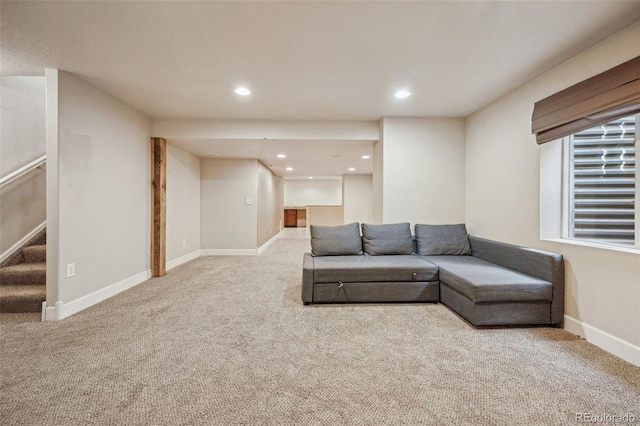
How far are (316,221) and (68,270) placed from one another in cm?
821

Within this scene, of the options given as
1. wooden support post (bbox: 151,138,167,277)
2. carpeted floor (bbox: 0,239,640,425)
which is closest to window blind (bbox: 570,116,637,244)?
carpeted floor (bbox: 0,239,640,425)

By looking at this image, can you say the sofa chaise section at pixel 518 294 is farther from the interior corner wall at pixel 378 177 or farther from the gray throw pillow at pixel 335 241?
the interior corner wall at pixel 378 177

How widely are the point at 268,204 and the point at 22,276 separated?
188 inches

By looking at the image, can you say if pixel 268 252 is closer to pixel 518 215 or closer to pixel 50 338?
pixel 50 338

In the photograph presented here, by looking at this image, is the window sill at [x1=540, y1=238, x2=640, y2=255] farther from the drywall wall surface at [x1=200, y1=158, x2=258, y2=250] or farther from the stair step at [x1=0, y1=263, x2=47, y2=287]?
the stair step at [x1=0, y1=263, x2=47, y2=287]

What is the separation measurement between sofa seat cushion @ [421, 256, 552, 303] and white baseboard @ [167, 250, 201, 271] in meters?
4.28

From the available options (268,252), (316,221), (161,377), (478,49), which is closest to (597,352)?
(478,49)

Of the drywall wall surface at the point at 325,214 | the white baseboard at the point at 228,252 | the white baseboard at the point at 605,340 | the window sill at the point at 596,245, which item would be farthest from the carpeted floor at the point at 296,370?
the drywall wall surface at the point at 325,214

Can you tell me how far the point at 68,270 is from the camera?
2535 millimetres

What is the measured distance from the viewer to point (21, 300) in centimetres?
257

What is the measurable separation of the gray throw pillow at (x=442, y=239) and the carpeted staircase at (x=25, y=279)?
4.26m

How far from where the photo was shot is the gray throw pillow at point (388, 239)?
3.38 meters

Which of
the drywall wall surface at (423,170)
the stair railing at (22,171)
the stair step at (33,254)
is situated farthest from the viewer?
the drywall wall surface at (423,170)

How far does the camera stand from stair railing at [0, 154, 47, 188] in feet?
9.47
